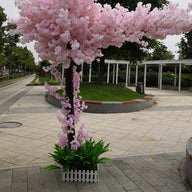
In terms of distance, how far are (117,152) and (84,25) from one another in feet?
9.76

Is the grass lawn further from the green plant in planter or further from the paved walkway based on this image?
the green plant in planter

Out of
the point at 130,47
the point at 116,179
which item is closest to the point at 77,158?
the point at 116,179

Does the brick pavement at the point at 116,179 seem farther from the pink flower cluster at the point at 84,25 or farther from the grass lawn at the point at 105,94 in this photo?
the grass lawn at the point at 105,94

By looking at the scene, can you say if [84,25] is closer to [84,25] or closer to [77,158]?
[84,25]

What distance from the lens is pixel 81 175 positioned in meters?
3.17

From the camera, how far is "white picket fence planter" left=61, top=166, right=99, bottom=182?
3.12 metres

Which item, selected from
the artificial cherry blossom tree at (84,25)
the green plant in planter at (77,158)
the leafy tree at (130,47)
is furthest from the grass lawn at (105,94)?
the artificial cherry blossom tree at (84,25)

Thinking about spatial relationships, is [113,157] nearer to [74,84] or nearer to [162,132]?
[74,84]

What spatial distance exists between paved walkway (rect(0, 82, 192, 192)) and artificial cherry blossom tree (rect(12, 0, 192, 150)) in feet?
6.04

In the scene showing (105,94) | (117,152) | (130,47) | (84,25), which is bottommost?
(117,152)

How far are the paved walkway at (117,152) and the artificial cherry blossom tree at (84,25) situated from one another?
6.04 feet

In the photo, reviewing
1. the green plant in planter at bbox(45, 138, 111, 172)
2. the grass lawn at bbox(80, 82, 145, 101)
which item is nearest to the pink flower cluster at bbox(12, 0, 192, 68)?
the green plant in planter at bbox(45, 138, 111, 172)

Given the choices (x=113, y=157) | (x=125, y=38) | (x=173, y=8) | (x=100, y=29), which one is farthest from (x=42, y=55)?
(x=113, y=157)

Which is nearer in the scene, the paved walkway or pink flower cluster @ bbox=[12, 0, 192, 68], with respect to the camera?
pink flower cluster @ bbox=[12, 0, 192, 68]
